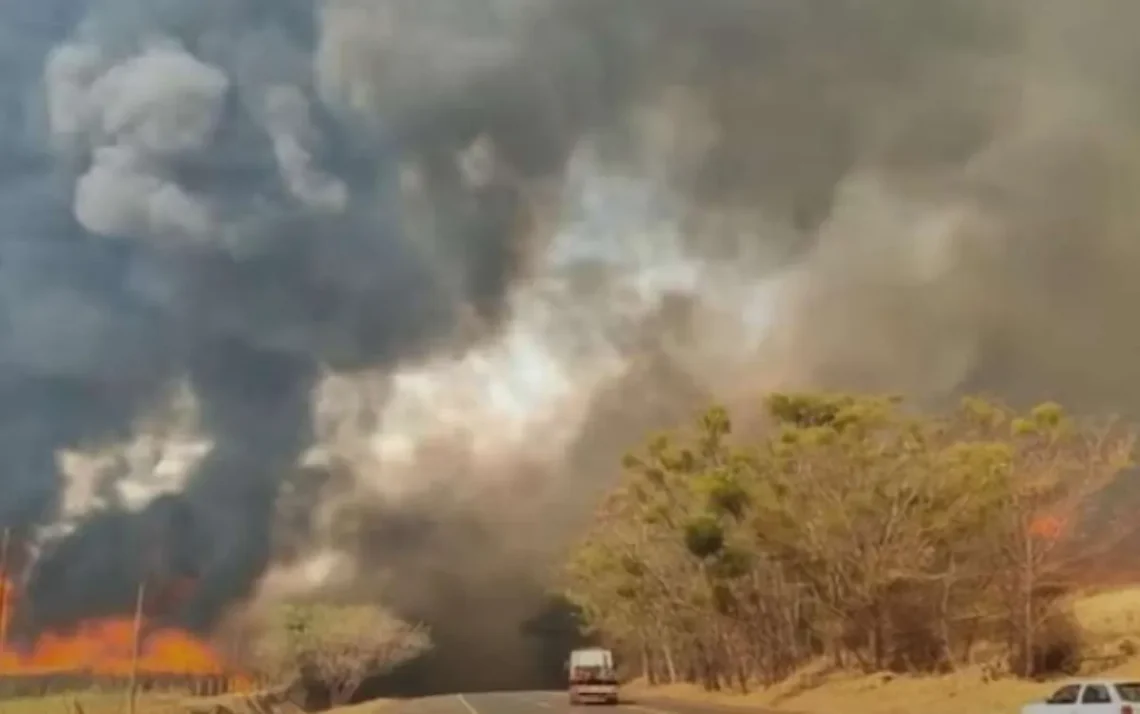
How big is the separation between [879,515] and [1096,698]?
28.6 ft

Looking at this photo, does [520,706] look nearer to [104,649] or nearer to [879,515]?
[879,515]

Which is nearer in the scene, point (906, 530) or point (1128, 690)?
point (1128, 690)

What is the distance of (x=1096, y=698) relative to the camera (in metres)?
20.3

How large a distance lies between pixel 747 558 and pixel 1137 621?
842 centimetres

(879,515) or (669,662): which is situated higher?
(879,515)

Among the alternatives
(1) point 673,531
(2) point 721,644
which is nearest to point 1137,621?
(1) point 673,531

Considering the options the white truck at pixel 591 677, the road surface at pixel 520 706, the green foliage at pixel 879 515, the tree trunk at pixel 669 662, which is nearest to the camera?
the green foliage at pixel 879 515

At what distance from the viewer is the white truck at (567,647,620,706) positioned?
3484 cm

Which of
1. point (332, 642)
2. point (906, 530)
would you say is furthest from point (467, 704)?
point (906, 530)

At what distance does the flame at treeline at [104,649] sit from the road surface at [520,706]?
5486 mm

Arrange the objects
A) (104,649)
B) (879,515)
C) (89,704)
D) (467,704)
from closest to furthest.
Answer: (89,704)
(104,649)
(879,515)
(467,704)

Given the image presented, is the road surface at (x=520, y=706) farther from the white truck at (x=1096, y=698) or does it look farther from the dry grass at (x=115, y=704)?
the white truck at (x=1096, y=698)

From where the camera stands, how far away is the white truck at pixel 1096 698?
19.8 m

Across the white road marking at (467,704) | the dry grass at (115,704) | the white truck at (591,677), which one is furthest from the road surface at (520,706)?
the dry grass at (115,704)
